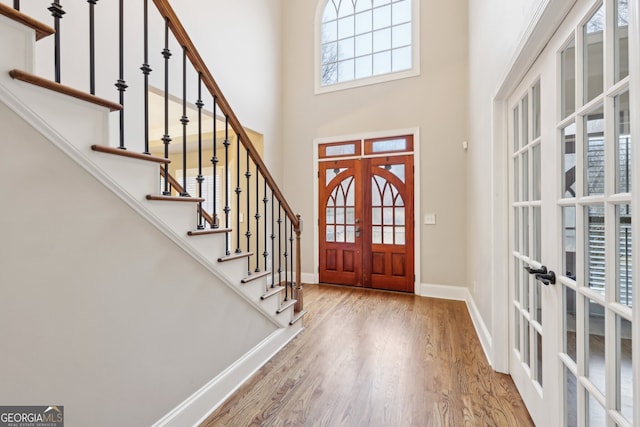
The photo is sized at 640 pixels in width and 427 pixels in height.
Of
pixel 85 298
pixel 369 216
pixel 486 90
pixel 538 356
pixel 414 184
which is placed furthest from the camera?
pixel 369 216

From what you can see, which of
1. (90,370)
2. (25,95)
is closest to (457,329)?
(90,370)

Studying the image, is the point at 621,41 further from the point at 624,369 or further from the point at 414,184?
the point at 414,184

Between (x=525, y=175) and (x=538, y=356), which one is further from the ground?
(x=525, y=175)

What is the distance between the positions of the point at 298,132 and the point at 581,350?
4.38 meters

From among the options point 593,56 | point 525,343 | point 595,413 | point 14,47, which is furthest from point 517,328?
point 14,47

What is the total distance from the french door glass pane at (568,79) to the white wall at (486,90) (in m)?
0.23

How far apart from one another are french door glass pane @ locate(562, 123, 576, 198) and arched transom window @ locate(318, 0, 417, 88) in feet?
10.9

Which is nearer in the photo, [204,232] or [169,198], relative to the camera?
[169,198]

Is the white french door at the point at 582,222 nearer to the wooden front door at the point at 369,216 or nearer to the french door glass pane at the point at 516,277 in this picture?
the french door glass pane at the point at 516,277

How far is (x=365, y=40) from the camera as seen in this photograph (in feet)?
14.9

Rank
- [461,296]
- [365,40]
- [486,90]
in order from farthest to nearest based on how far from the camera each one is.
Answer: [365,40], [461,296], [486,90]

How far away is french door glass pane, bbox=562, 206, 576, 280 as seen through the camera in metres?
1.20

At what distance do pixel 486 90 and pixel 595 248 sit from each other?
1854mm

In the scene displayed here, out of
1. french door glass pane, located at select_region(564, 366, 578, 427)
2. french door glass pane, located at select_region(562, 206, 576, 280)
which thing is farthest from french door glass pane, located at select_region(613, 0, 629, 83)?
french door glass pane, located at select_region(564, 366, 578, 427)
